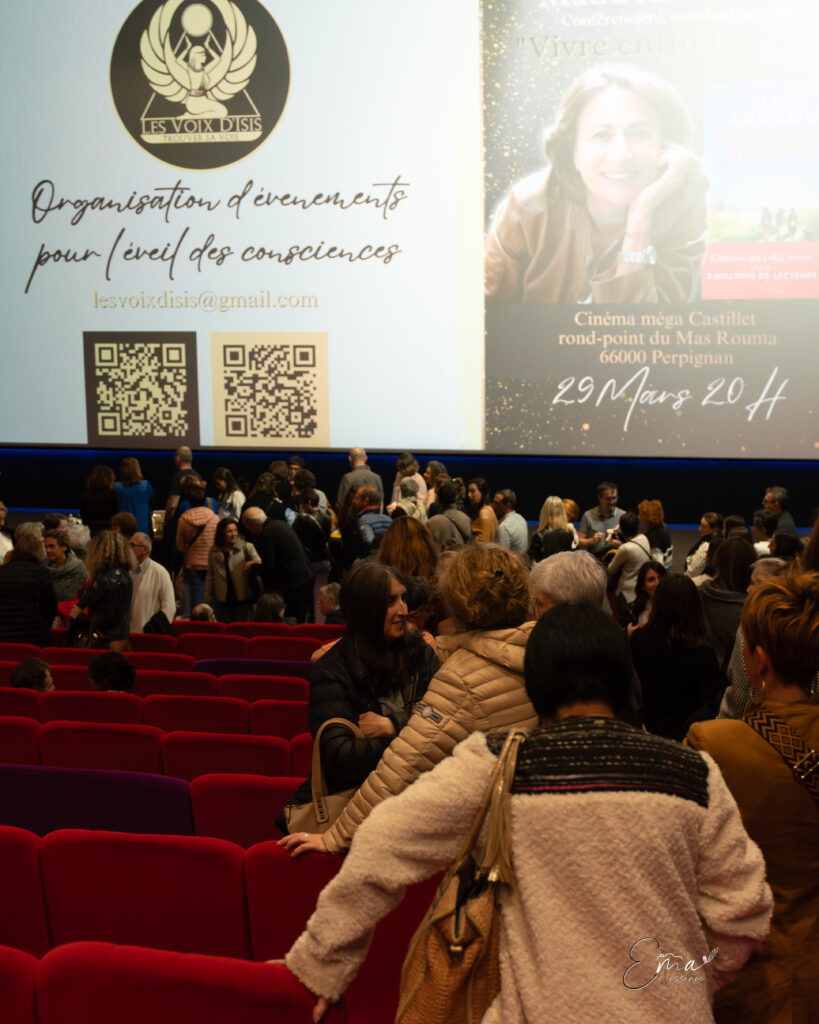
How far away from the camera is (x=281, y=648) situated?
5113mm

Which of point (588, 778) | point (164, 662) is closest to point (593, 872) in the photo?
point (588, 778)

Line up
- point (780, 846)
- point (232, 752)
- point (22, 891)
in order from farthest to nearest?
point (232, 752) < point (22, 891) < point (780, 846)

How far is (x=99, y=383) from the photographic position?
34.0 feet

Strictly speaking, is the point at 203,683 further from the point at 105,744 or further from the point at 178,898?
the point at 178,898

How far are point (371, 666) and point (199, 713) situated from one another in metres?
1.64

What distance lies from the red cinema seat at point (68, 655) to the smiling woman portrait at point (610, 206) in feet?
20.1

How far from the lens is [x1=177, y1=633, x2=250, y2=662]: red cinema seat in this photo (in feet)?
16.9

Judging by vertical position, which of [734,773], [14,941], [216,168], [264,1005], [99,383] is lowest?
[14,941]

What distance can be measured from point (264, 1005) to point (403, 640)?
991mm

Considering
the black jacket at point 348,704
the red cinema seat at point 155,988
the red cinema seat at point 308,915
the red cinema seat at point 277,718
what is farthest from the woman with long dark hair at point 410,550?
the red cinema seat at point 155,988

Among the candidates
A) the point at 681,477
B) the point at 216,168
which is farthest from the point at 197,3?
the point at 681,477

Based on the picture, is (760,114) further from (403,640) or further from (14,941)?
(14,941)

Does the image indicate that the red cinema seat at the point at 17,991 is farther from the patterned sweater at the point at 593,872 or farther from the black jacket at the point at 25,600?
the black jacket at the point at 25,600

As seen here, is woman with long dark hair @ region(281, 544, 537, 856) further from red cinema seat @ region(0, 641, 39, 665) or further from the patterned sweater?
red cinema seat @ region(0, 641, 39, 665)
